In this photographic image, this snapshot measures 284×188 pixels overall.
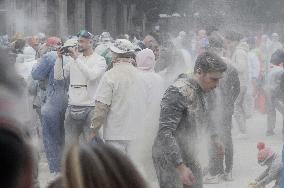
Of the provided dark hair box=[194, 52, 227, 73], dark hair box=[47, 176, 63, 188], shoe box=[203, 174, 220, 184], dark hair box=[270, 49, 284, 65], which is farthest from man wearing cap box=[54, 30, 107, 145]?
dark hair box=[47, 176, 63, 188]

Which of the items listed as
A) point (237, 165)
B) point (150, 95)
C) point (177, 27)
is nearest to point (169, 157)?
point (150, 95)

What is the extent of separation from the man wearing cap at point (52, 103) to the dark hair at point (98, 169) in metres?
6.14

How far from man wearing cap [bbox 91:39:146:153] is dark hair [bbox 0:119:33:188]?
480 cm

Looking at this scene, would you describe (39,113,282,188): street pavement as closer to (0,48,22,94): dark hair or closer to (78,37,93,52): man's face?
(78,37,93,52): man's face

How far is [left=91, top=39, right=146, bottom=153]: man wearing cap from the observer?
6281mm

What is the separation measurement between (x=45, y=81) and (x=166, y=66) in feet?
11.1

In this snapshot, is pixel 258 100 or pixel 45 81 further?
pixel 258 100

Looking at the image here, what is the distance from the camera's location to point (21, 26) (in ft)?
82.3

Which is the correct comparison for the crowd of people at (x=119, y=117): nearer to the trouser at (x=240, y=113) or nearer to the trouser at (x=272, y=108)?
the trouser at (x=240, y=113)

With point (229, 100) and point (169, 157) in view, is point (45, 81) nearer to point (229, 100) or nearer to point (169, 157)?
point (229, 100)

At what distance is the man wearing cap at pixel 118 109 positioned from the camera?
20.6 ft

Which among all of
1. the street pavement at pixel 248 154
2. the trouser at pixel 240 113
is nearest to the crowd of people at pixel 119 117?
the street pavement at pixel 248 154

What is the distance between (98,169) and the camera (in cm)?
170

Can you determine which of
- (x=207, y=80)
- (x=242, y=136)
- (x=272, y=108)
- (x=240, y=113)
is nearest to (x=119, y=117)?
(x=207, y=80)
